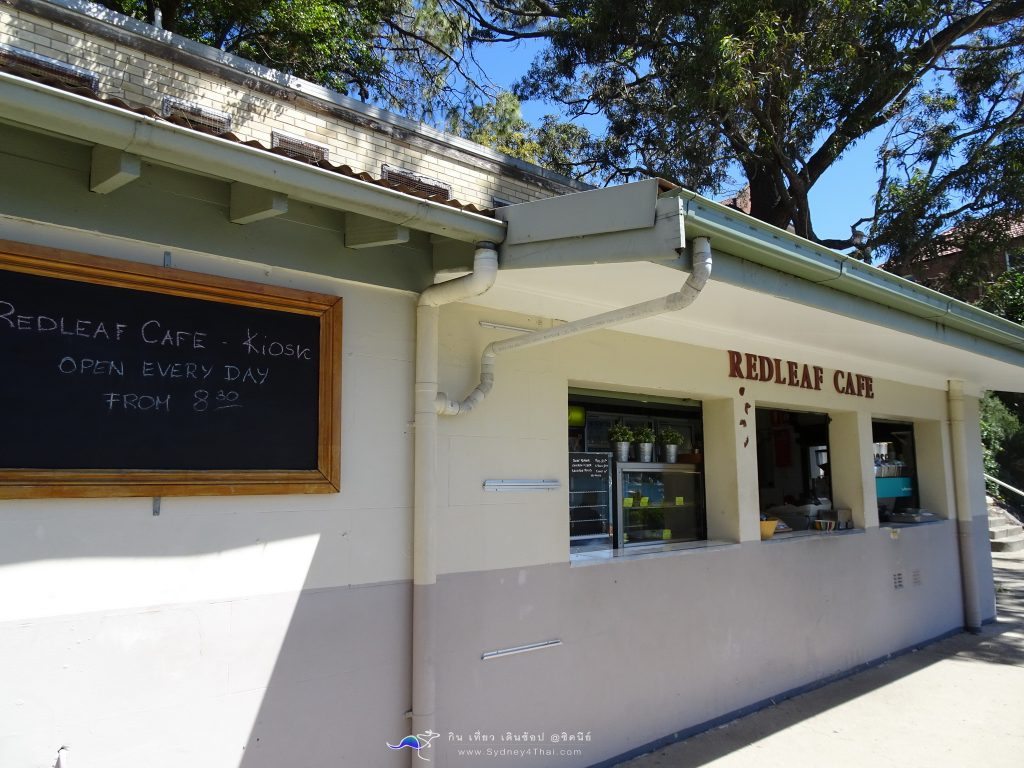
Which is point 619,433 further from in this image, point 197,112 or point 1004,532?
point 1004,532

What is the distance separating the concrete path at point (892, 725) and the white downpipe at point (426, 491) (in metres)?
1.81

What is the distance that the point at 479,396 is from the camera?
427 centimetres

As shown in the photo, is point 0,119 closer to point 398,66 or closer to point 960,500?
point 960,500

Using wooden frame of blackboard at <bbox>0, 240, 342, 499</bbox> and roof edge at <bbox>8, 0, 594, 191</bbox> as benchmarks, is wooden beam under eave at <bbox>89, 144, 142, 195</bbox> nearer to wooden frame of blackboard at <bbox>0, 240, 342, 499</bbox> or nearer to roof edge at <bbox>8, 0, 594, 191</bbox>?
wooden frame of blackboard at <bbox>0, 240, 342, 499</bbox>

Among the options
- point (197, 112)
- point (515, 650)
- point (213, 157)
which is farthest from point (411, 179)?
point (515, 650)

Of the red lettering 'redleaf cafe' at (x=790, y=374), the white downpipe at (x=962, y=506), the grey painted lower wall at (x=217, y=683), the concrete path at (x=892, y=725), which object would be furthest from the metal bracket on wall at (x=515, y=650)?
the white downpipe at (x=962, y=506)

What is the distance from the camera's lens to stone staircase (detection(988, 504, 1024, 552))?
52.4 feet

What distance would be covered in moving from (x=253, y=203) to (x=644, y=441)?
3.69 metres

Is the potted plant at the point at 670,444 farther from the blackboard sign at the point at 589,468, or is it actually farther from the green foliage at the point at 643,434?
the blackboard sign at the point at 589,468

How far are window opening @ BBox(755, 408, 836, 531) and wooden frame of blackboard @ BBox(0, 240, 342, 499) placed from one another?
18.1 feet

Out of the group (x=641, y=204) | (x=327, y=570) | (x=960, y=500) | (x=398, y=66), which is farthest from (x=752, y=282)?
(x=398, y=66)

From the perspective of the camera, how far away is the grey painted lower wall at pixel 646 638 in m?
4.18

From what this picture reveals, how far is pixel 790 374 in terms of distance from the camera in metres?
6.85

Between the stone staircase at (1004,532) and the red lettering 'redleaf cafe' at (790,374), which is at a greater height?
the red lettering 'redleaf cafe' at (790,374)
